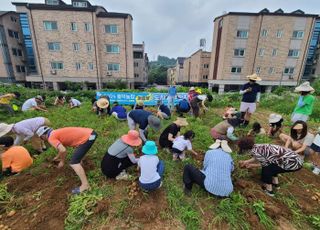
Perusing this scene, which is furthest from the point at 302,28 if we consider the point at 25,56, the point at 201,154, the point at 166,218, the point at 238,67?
the point at 25,56

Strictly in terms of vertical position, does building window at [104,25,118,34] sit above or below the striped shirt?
above

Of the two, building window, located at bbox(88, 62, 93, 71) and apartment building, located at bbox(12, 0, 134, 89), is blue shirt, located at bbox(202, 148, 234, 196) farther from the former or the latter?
building window, located at bbox(88, 62, 93, 71)

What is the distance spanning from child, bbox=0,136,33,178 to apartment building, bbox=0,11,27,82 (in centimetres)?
2420

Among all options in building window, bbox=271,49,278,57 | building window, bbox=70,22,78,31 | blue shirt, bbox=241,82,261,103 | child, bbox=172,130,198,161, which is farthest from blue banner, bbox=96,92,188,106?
building window, bbox=271,49,278,57

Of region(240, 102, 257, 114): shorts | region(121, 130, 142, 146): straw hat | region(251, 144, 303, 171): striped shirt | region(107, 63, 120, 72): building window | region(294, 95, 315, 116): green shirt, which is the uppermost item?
region(107, 63, 120, 72): building window

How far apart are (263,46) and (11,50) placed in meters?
31.7

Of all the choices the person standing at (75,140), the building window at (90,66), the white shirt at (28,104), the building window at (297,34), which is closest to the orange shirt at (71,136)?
the person standing at (75,140)

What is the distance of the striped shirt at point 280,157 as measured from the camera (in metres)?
2.56

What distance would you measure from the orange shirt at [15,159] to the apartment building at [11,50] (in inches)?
961

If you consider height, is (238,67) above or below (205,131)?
above

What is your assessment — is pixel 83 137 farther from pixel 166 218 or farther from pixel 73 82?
pixel 73 82

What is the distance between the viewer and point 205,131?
5188 mm

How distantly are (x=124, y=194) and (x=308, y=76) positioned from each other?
35757 mm

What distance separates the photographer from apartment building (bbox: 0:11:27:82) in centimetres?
1977
